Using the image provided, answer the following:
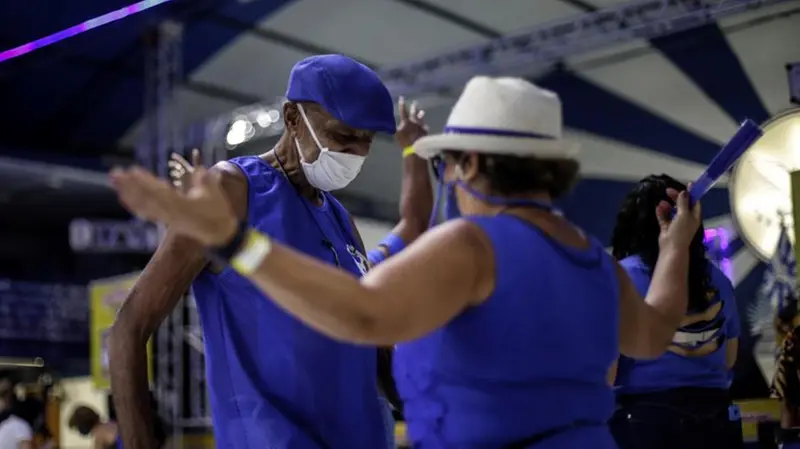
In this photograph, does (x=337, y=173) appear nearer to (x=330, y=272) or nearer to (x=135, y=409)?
(x=135, y=409)

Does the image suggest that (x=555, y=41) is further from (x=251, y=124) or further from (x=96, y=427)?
(x=96, y=427)

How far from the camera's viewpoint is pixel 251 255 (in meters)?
1.11

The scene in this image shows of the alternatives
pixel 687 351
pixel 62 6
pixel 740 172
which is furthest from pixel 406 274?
pixel 62 6

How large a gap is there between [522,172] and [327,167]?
0.48m

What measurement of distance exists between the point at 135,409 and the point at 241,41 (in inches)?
285

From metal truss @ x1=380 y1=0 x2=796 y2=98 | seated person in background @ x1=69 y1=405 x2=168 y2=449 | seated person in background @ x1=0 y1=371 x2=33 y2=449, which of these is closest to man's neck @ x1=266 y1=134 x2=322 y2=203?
seated person in background @ x1=69 y1=405 x2=168 y2=449

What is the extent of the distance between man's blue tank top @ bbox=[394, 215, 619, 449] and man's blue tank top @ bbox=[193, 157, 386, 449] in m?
0.32

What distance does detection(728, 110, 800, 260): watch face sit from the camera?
135 inches

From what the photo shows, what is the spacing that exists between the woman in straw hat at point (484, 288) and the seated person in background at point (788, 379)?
80.6 inches

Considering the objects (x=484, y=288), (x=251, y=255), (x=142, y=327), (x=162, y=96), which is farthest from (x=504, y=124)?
(x=162, y=96)

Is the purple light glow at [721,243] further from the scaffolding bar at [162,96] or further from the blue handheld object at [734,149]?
the scaffolding bar at [162,96]

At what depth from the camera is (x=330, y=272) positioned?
1127mm

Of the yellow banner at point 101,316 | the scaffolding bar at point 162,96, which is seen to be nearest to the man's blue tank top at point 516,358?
the yellow banner at point 101,316

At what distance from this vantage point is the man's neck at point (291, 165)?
1734mm
